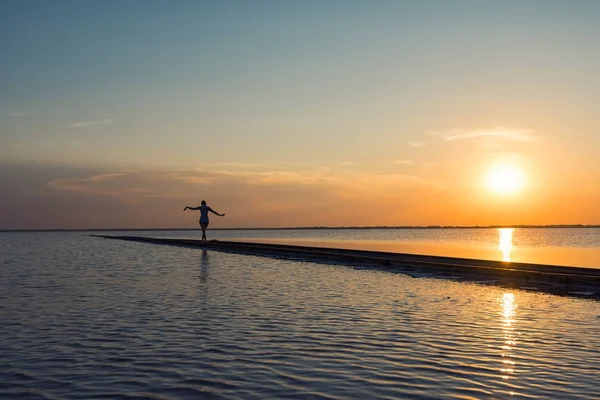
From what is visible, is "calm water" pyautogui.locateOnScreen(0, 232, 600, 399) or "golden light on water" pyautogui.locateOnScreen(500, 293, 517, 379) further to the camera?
"golden light on water" pyautogui.locateOnScreen(500, 293, 517, 379)

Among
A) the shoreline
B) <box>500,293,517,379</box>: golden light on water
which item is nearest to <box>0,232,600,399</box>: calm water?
<box>500,293,517,379</box>: golden light on water

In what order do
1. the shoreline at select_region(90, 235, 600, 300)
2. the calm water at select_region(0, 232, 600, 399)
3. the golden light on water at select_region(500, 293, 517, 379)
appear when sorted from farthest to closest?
the shoreline at select_region(90, 235, 600, 300)
the golden light on water at select_region(500, 293, 517, 379)
the calm water at select_region(0, 232, 600, 399)

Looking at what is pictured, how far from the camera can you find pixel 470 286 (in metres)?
20.2

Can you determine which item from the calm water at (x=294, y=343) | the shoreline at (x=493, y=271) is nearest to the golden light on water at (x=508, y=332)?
the calm water at (x=294, y=343)

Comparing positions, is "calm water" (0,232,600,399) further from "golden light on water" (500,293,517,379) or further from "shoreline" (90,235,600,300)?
"shoreline" (90,235,600,300)

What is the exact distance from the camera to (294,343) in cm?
1009

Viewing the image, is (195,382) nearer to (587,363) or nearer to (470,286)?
(587,363)

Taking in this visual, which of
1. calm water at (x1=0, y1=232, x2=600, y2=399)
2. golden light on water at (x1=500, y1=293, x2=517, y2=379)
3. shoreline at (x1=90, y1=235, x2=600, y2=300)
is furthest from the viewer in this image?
shoreline at (x1=90, y1=235, x2=600, y2=300)

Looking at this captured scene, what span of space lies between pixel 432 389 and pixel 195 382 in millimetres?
2951

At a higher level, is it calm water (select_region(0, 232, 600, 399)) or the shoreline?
the shoreline

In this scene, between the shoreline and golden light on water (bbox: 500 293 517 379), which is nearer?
golden light on water (bbox: 500 293 517 379)

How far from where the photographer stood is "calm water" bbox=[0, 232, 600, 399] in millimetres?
7352

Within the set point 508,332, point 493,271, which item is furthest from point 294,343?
point 493,271

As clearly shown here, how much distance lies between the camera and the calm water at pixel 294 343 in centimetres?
735
